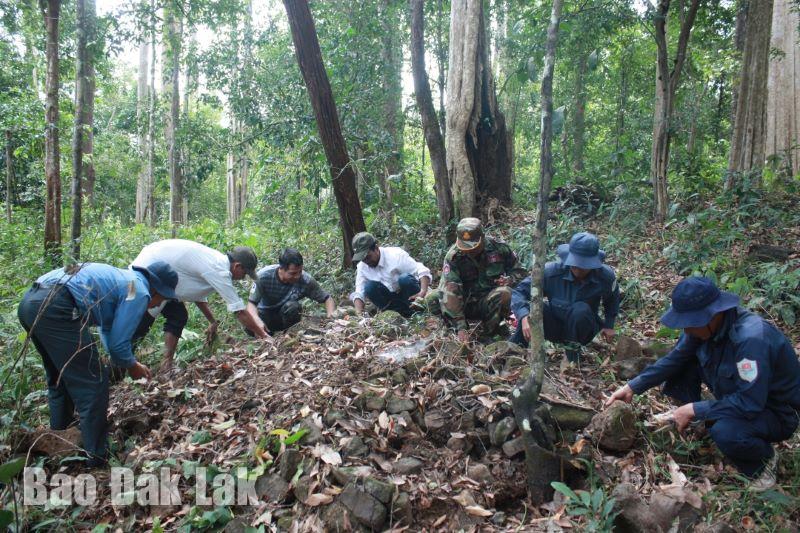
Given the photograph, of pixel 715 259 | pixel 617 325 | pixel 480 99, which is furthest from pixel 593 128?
pixel 617 325

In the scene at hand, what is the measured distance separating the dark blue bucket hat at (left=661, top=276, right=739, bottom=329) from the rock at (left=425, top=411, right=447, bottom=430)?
1472mm

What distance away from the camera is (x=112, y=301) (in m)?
3.64

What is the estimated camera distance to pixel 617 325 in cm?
533

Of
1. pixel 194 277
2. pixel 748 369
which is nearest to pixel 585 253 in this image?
pixel 748 369

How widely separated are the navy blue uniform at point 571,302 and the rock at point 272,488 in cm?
236

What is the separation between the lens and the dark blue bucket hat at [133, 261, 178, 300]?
4070mm

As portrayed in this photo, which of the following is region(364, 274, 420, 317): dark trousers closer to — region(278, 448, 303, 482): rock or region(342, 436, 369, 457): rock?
region(342, 436, 369, 457): rock

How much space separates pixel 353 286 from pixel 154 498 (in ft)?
14.5

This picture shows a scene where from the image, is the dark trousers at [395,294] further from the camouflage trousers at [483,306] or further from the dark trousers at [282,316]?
the camouflage trousers at [483,306]

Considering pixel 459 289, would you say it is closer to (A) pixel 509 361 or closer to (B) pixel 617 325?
(A) pixel 509 361

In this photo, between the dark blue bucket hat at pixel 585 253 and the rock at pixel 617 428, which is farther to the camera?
the dark blue bucket hat at pixel 585 253

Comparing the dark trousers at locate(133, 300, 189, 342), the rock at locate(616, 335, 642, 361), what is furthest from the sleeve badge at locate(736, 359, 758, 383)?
the dark trousers at locate(133, 300, 189, 342)

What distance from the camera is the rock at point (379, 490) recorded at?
263cm

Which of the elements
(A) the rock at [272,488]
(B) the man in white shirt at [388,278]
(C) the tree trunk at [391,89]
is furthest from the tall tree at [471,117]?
(A) the rock at [272,488]
